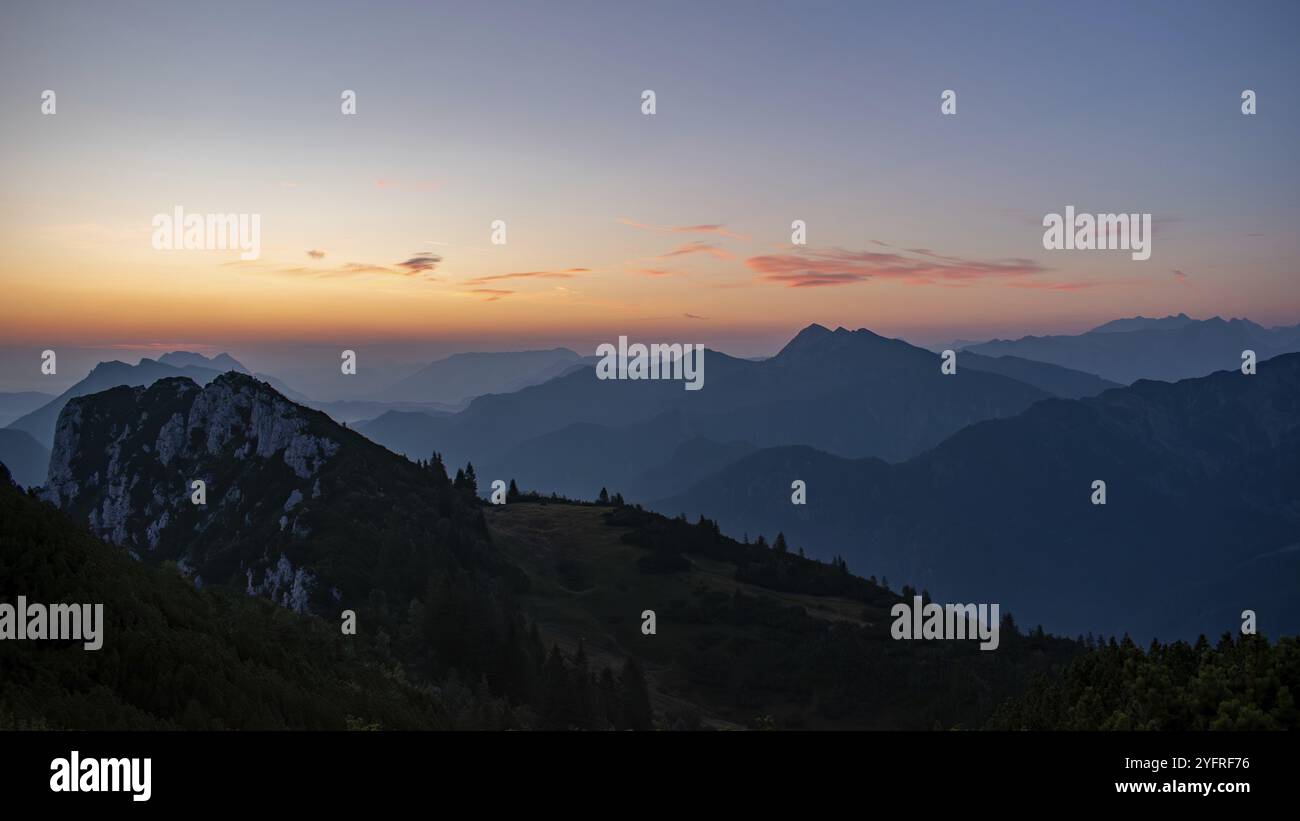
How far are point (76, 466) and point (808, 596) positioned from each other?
446 feet

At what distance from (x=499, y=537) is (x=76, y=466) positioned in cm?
8105

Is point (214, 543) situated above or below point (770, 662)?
above

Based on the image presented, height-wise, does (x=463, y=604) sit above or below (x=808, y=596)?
above

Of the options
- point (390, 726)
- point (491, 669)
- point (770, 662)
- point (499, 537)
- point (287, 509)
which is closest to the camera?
point (390, 726)

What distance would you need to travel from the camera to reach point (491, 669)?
53531 mm

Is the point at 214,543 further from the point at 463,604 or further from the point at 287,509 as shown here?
the point at 463,604
